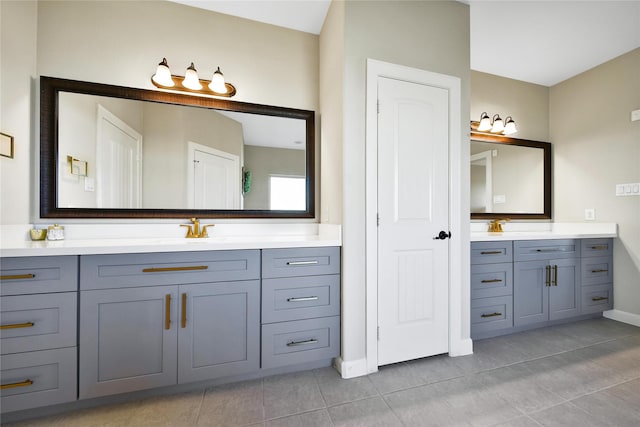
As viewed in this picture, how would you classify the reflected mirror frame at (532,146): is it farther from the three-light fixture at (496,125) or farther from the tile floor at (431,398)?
the tile floor at (431,398)

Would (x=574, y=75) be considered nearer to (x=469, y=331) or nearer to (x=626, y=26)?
(x=626, y=26)

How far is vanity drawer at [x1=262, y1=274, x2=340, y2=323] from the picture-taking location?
1.70m

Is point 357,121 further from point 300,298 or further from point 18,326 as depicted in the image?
A: point 18,326

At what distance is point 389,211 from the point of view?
1.88m

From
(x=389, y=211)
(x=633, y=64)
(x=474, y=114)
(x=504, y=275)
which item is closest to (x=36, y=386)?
(x=389, y=211)

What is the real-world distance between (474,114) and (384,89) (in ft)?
5.64

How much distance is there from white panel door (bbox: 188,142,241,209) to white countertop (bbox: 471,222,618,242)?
77.3 inches

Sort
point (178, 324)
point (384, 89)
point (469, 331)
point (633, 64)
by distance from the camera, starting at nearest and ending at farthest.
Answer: point (178, 324) < point (384, 89) < point (469, 331) < point (633, 64)

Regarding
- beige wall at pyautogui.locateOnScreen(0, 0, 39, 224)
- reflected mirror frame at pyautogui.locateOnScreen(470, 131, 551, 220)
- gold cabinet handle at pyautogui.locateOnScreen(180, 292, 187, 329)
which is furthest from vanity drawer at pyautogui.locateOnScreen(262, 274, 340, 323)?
reflected mirror frame at pyautogui.locateOnScreen(470, 131, 551, 220)

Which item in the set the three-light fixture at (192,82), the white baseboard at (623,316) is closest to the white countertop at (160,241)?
the three-light fixture at (192,82)

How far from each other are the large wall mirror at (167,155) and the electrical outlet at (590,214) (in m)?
3.05

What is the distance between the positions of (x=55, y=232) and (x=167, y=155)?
82 cm

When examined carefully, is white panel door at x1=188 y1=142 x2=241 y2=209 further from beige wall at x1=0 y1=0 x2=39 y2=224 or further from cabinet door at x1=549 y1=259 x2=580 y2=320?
cabinet door at x1=549 y1=259 x2=580 y2=320

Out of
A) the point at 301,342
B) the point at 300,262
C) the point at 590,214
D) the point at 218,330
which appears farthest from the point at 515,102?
the point at 218,330
